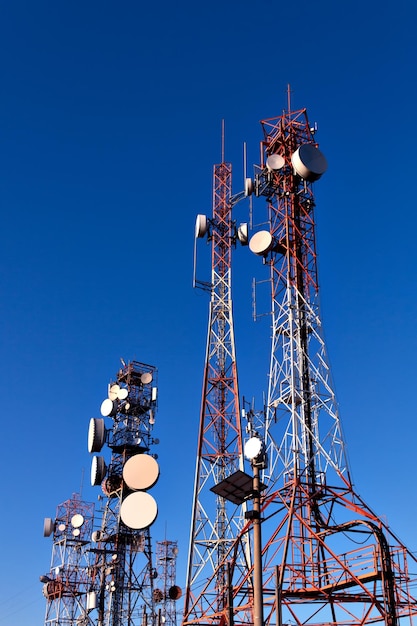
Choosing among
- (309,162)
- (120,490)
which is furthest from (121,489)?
(309,162)

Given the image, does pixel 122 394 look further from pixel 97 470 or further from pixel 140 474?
pixel 140 474

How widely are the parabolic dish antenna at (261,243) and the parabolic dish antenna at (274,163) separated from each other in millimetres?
4544

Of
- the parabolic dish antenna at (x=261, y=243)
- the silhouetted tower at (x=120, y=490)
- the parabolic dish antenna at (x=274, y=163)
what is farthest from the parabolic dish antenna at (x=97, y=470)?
the parabolic dish antenna at (x=274, y=163)

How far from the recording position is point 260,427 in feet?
140

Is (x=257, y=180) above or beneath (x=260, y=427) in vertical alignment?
above

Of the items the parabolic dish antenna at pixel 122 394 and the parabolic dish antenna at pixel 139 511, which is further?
the parabolic dish antenna at pixel 122 394

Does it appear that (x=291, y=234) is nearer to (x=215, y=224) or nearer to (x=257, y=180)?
(x=257, y=180)

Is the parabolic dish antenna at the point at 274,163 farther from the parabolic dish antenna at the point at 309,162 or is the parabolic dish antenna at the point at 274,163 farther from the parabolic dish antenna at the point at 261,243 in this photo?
the parabolic dish antenna at the point at 261,243

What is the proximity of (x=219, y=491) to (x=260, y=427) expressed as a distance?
17.6m

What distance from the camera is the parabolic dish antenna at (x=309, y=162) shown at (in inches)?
1821

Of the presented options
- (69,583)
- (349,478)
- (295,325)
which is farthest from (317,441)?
(69,583)

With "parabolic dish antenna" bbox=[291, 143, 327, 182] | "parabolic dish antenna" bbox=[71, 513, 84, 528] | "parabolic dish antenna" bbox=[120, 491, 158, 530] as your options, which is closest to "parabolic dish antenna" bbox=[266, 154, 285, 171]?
"parabolic dish antenna" bbox=[291, 143, 327, 182]

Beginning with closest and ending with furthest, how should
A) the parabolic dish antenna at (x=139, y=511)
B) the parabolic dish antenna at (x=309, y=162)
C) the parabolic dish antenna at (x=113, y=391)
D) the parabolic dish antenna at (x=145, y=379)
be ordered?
1. the parabolic dish antenna at (x=309, y=162)
2. the parabolic dish antenna at (x=139, y=511)
3. the parabolic dish antenna at (x=113, y=391)
4. the parabolic dish antenna at (x=145, y=379)

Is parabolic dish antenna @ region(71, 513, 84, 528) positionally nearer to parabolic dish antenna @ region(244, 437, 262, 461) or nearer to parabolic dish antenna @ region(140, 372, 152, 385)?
parabolic dish antenna @ region(140, 372, 152, 385)
